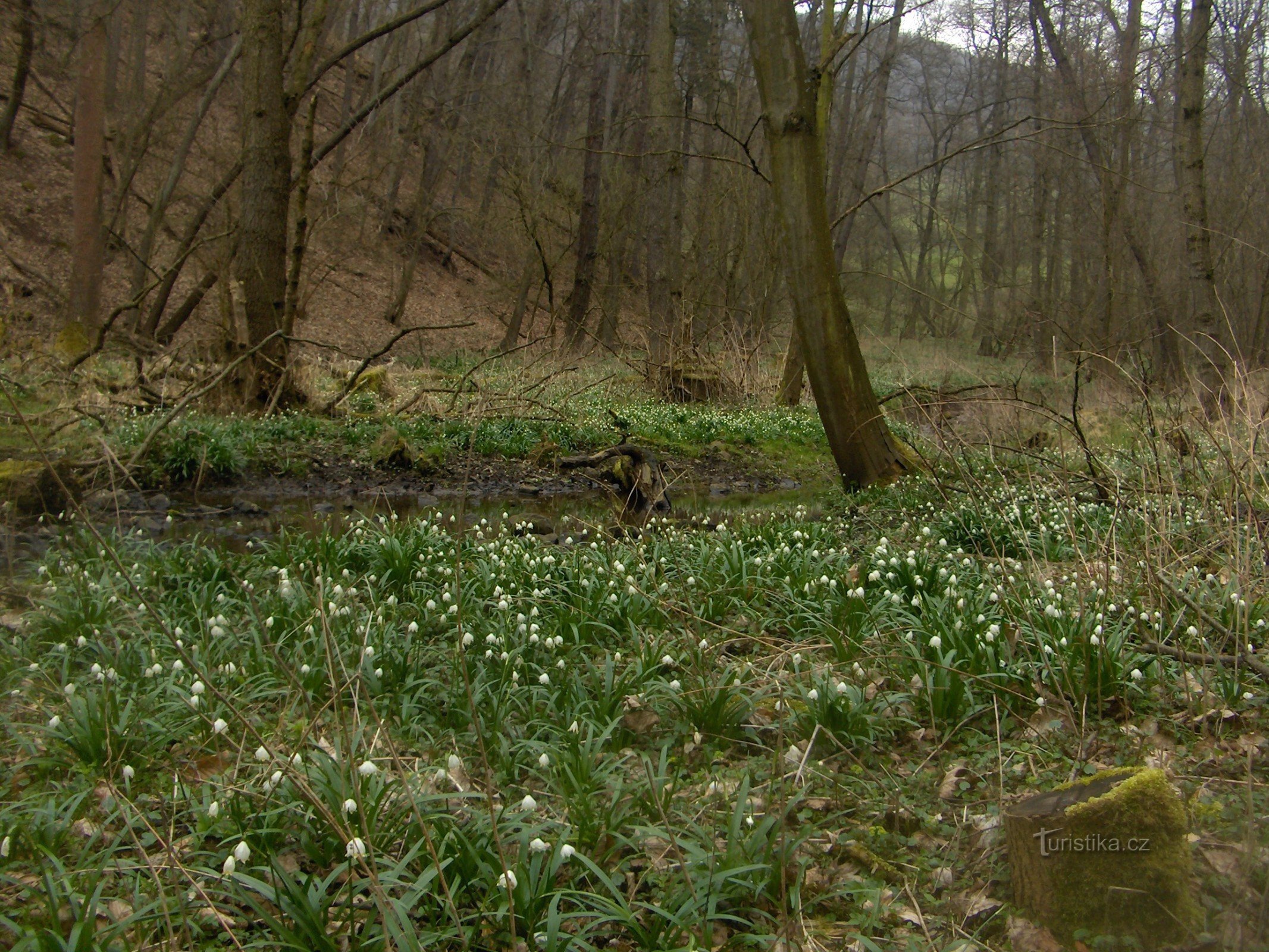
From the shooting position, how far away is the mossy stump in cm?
241

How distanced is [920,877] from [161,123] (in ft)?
71.7

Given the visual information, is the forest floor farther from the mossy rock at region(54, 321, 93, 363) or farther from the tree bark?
the tree bark

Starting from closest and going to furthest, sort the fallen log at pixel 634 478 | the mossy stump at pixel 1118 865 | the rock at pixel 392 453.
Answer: the mossy stump at pixel 1118 865
the fallen log at pixel 634 478
the rock at pixel 392 453

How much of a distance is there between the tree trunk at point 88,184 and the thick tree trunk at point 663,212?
374 inches

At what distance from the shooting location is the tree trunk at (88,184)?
15.6m

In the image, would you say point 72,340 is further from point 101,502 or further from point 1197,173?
point 1197,173

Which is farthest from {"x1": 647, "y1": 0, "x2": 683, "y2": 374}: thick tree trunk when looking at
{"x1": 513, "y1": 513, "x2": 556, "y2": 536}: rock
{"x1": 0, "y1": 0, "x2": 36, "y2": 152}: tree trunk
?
{"x1": 0, "y1": 0, "x2": 36, "y2": 152}: tree trunk

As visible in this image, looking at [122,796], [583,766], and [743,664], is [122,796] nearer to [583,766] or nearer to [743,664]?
[583,766]

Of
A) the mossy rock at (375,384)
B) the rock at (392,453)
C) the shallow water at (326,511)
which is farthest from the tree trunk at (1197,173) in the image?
the mossy rock at (375,384)

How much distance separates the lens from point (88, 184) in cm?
1568

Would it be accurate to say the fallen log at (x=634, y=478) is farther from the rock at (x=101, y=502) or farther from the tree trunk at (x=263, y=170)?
the tree trunk at (x=263, y=170)

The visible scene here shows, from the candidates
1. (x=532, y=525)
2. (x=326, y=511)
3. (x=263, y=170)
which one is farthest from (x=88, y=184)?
(x=532, y=525)

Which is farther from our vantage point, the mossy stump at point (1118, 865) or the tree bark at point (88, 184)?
the tree bark at point (88, 184)

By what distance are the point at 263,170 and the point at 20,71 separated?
13389 mm
